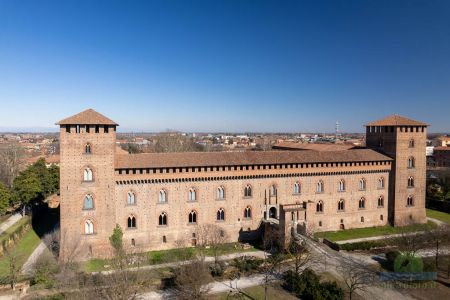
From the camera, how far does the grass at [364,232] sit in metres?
40.8

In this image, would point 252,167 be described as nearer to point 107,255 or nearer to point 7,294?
point 107,255

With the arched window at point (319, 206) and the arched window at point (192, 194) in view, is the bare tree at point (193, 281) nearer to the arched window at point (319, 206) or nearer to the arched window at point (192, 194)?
the arched window at point (192, 194)

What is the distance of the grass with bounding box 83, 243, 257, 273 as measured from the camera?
32.7 meters

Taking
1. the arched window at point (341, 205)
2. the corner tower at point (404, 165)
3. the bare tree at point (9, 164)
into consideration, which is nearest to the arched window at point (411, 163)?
the corner tower at point (404, 165)

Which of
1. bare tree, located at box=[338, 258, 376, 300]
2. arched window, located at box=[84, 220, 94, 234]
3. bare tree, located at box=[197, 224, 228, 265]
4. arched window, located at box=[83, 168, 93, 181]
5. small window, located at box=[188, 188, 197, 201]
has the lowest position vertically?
bare tree, located at box=[338, 258, 376, 300]

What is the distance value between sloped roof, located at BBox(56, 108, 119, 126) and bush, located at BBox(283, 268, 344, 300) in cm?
2127

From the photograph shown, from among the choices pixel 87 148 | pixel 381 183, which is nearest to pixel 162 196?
pixel 87 148

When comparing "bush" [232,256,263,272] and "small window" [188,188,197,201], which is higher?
"small window" [188,188,197,201]

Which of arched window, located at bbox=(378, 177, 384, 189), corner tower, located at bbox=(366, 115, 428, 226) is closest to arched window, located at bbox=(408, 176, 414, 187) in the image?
corner tower, located at bbox=(366, 115, 428, 226)

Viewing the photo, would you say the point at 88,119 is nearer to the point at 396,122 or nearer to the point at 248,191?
the point at 248,191

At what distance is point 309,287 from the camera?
1064 inches

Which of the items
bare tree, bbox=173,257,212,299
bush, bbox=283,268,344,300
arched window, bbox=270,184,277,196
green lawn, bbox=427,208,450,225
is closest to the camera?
bare tree, bbox=173,257,212,299

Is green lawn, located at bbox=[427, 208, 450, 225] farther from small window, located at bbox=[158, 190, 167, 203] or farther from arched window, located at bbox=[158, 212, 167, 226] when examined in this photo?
small window, located at bbox=[158, 190, 167, 203]

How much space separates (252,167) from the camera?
3916 cm
